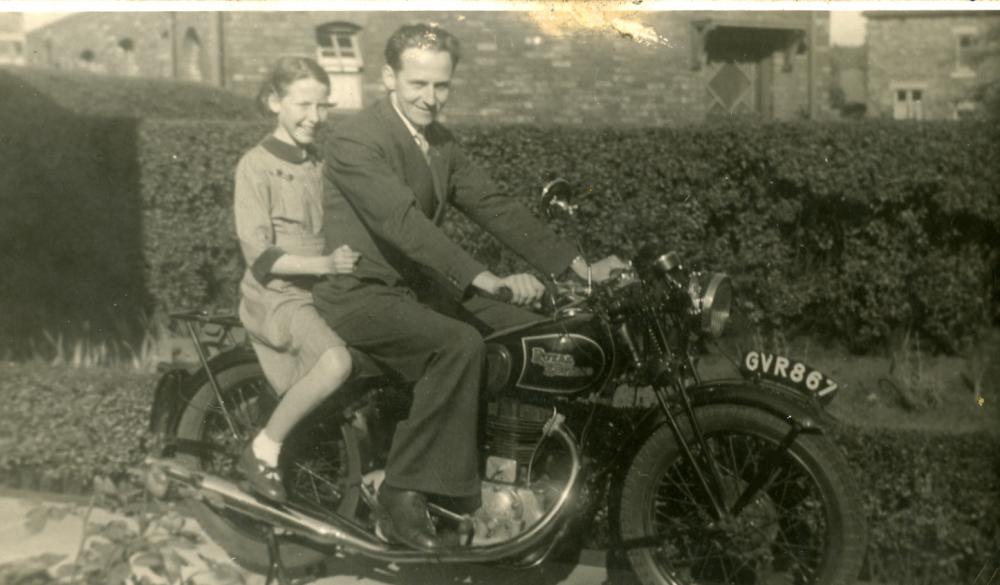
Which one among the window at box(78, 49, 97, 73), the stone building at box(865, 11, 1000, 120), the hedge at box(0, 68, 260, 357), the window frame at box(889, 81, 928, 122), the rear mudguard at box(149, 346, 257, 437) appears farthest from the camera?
the window at box(78, 49, 97, 73)

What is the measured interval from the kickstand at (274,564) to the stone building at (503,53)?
2066 millimetres

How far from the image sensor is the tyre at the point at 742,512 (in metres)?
3.46

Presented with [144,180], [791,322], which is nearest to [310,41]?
[144,180]

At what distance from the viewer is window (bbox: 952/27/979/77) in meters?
6.88

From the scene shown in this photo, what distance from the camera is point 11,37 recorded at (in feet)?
16.2

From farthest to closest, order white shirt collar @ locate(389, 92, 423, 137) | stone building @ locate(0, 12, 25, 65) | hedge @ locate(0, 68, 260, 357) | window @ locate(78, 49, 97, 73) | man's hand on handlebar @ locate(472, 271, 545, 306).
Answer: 1. window @ locate(78, 49, 97, 73)
2. hedge @ locate(0, 68, 260, 357)
3. stone building @ locate(0, 12, 25, 65)
4. white shirt collar @ locate(389, 92, 423, 137)
5. man's hand on handlebar @ locate(472, 271, 545, 306)

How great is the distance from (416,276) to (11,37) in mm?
2392

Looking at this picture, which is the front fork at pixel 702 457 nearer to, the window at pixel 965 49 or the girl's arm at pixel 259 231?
the girl's arm at pixel 259 231

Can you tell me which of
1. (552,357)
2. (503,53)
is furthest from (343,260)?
(503,53)

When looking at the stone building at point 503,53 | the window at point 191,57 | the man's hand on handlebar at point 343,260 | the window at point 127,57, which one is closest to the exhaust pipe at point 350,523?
the man's hand on handlebar at point 343,260

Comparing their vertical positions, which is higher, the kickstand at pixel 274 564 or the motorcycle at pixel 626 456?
the motorcycle at pixel 626 456

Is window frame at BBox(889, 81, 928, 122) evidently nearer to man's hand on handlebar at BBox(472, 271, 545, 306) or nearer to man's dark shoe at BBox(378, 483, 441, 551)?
man's hand on handlebar at BBox(472, 271, 545, 306)

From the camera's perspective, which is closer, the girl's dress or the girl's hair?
the girl's dress

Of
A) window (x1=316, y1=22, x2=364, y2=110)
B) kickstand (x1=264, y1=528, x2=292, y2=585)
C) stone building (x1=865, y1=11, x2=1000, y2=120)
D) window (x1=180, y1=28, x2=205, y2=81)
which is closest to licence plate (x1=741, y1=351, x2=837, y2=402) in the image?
kickstand (x1=264, y1=528, x2=292, y2=585)
